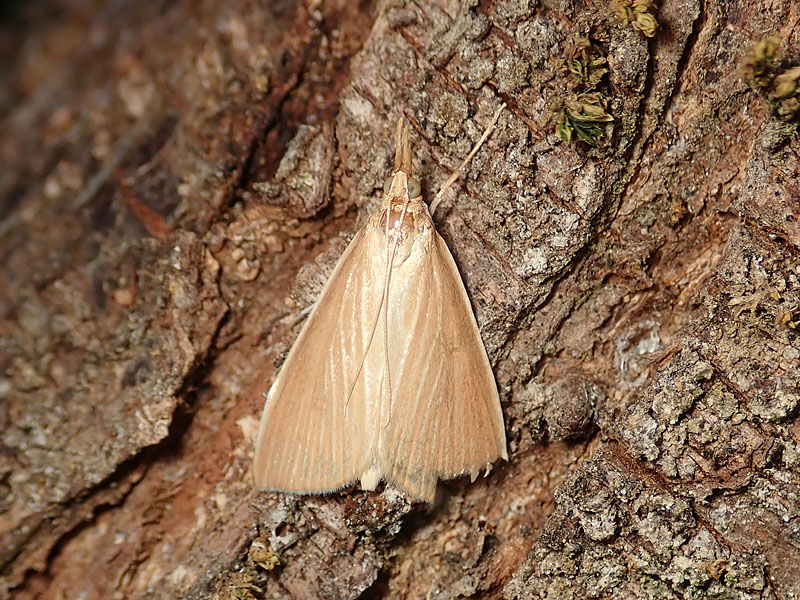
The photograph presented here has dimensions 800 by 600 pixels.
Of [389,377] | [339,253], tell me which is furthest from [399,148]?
[389,377]

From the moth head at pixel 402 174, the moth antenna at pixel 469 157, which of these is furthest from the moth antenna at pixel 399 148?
the moth antenna at pixel 469 157

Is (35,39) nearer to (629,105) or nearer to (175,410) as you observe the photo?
(175,410)

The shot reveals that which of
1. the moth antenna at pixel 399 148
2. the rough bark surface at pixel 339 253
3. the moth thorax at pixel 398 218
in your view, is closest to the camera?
the rough bark surface at pixel 339 253

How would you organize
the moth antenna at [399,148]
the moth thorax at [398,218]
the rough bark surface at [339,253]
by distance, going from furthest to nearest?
the moth thorax at [398,218] < the moth antenna at [399,148] < the rough bark surface at [339,253]

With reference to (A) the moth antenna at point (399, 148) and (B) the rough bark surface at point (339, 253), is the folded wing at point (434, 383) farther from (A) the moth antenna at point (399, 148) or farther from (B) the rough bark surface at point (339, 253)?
(A) the moth antenna at point (399, 148)

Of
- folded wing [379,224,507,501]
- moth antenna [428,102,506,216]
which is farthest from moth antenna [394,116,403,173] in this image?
folded wing [379,224,507,501]

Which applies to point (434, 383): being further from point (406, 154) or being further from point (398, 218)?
point (406, 154)

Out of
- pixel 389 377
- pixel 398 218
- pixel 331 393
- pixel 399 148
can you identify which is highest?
pixel 399 148
